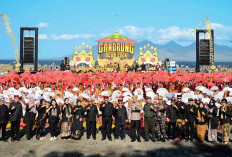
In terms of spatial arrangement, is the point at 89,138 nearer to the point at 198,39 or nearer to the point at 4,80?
the point at 4,80

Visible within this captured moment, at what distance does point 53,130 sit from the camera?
32.1 feet

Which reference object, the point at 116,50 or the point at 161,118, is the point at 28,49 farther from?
the point at 116,50

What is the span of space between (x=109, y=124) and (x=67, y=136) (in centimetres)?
147

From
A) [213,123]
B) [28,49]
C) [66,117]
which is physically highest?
[28,49]

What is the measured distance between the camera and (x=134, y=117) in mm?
9625

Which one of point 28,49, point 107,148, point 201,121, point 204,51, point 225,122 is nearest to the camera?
point 107,148

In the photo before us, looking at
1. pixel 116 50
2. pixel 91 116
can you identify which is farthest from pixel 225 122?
pixel 116 50

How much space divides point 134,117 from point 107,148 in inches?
56.5

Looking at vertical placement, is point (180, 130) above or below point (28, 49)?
below

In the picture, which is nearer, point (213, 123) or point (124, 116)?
point (213, 123)

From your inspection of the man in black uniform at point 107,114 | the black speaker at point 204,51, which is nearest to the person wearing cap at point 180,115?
the man in black uniform at point 107,114

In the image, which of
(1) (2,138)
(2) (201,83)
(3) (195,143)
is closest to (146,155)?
(3) (195,143)

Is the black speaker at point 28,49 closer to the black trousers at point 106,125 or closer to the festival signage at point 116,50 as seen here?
the black trousers at point 106,125

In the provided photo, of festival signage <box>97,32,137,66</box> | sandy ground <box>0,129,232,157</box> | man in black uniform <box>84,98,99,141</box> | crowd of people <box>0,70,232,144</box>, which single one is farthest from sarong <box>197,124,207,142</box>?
festival signage <box>97,32,137,66</box>
